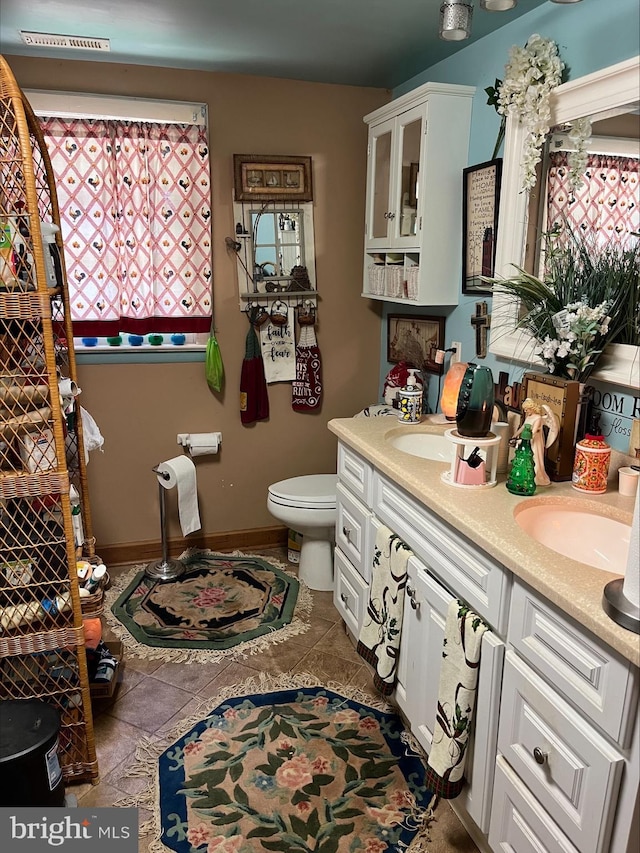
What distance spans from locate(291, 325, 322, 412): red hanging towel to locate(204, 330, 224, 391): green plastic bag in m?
0.42

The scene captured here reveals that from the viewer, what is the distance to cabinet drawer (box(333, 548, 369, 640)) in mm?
2488

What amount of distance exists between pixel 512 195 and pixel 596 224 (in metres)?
0.39

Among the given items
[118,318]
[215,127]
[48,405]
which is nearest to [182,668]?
[48,405]

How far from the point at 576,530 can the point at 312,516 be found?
1.44m

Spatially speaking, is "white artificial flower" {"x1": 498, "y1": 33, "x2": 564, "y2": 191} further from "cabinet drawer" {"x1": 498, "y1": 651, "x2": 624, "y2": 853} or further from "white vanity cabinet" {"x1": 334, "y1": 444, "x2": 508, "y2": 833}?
"cabinet drawer" {"x1": 498, "y1": 651, "x2": 624, "y2": 853}

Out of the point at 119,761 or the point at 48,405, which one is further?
the point at 119,761

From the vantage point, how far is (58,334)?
2336 millimetres

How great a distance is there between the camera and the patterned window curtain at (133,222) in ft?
9.59

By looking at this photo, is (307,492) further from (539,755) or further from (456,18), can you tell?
(456,18)

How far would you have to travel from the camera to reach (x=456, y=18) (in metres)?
1.90

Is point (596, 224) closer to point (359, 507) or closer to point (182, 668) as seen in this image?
point (359, 507)

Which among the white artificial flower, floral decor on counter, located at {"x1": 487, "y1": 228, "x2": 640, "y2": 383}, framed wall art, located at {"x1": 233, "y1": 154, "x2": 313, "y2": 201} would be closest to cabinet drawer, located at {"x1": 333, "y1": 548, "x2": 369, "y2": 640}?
floral decor on counter, located at {"x1": 487, "y1": 228, "x2": 640, "y2": 383}

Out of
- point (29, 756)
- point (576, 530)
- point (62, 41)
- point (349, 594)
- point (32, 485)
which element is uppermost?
point (62, 41)

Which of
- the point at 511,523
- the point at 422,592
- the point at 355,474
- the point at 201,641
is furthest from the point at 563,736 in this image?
the point at 201,641
